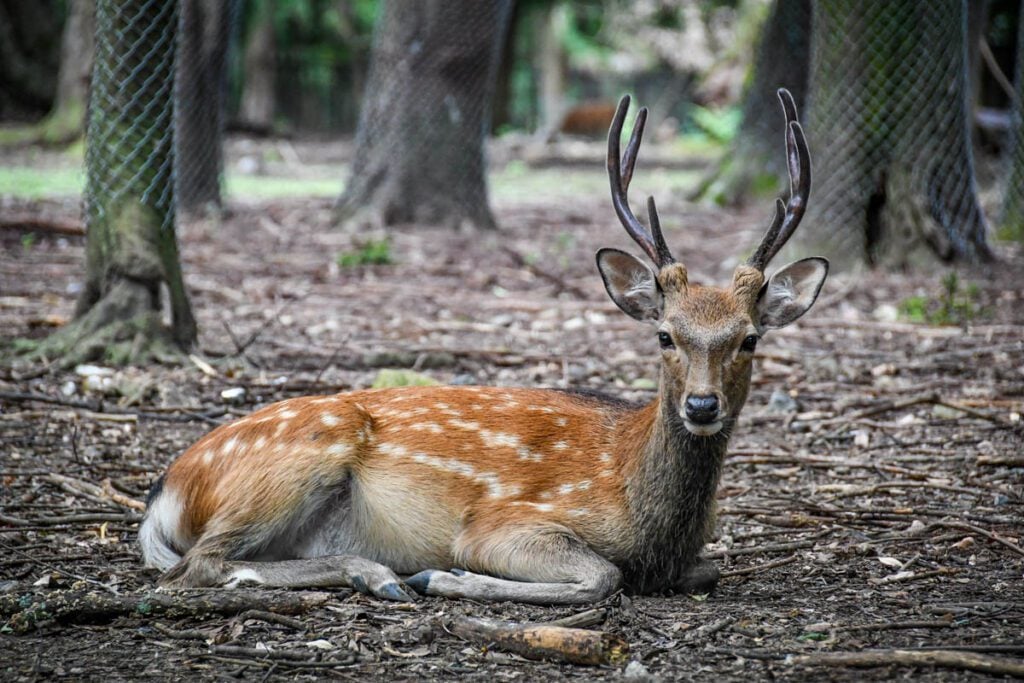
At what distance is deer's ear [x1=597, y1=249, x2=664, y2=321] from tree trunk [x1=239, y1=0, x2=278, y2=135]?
2682 centimetres

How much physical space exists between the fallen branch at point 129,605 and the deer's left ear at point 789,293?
193 centimetres

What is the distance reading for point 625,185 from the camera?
15.4 feet

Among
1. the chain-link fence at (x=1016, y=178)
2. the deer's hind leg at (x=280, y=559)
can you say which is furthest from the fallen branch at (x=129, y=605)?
the chain-link fence at (x=1016, y=178)

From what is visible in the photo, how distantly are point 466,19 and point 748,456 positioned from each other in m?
7.95

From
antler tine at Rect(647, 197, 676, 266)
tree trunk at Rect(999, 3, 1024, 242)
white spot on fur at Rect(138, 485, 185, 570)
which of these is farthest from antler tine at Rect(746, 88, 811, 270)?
tree trunk at Rect(999, 3, 1024, 242)

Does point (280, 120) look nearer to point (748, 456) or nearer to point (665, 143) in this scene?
point (665, 143)

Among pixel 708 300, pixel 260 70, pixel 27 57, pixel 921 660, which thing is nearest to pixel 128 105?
pixel 708 300

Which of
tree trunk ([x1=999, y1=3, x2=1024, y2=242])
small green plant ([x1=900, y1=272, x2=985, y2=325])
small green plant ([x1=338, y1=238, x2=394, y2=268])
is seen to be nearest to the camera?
small green plant ([x1=900, y1=272, x2=985, y2=325])

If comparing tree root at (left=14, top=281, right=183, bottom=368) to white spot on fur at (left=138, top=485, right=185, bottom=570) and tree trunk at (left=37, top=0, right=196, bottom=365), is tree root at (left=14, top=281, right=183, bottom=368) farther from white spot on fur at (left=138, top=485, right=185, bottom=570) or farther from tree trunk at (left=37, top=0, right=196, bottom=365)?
white spot on fur at (left=138, top=485, right=185, bottom=570)

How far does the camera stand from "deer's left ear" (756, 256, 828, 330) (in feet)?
14.7

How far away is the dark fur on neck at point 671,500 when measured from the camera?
4328 mm

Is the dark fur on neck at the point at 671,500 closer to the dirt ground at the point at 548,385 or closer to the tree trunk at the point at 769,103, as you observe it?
the dirt ground at the point at 548,385

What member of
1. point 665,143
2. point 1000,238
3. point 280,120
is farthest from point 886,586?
point 280,120

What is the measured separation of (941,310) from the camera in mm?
8562
